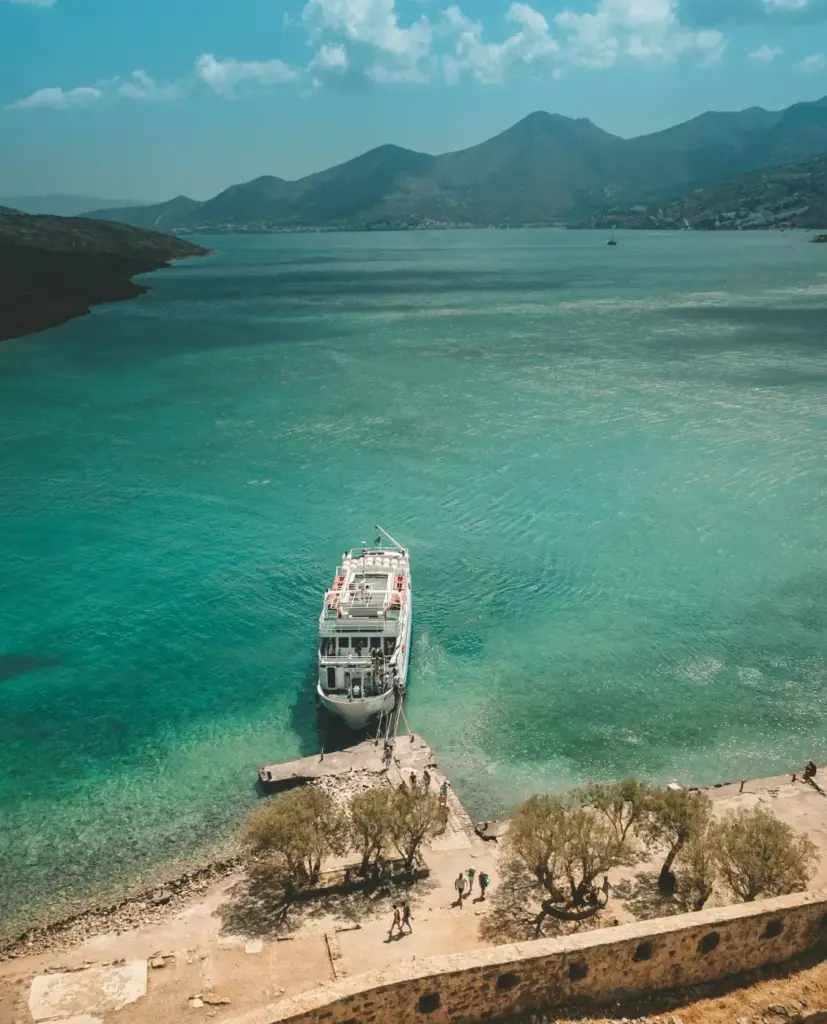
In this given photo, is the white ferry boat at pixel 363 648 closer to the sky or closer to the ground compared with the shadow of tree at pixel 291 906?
closer to the sky

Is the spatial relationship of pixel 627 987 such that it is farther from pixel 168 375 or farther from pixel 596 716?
pixel 168 375

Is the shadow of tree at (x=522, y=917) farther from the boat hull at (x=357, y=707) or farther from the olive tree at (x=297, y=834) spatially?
the boat hull at (x=357, y=707)

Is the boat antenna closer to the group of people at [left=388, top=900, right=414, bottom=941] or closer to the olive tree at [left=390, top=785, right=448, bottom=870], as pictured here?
the olive tree at [left=390, top=785, right=448, bottom=870]

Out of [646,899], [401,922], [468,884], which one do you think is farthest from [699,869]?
[401,922]

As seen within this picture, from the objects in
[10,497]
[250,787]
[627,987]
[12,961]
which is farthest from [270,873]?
[10,497]

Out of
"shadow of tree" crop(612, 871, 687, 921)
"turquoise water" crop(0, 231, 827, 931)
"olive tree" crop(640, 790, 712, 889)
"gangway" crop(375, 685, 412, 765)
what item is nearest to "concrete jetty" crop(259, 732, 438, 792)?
"gangway" crop(375, 685, 412, 765)

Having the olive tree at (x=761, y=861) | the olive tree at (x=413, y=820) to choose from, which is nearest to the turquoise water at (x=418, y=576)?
the olive tree at (x=413, y=820)
